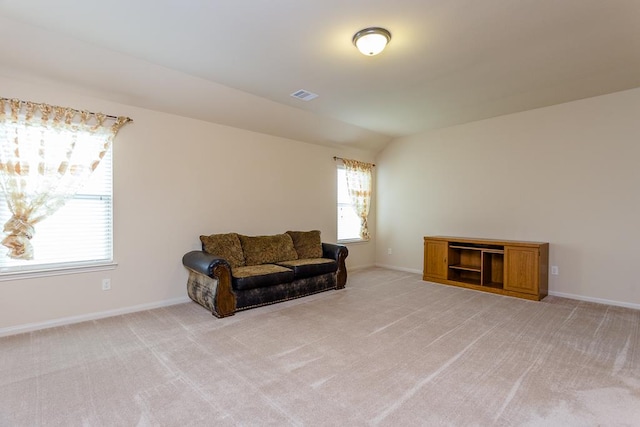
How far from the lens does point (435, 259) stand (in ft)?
16.9

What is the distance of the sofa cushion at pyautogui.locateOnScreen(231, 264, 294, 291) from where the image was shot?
11.5 feet

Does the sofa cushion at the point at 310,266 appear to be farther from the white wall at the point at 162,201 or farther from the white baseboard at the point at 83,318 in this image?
Answer: the white baseboard at the point at 83,318

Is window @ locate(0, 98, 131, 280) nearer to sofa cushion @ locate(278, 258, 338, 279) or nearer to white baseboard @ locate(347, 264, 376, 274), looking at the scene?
sofa cushion @ locate(278, 258, 338, 279)

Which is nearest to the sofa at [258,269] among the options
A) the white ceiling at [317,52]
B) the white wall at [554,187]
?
the white ceiling at [317,52]

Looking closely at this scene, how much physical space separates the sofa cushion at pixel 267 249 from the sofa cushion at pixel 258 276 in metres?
0.23

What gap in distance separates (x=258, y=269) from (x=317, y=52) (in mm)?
2576

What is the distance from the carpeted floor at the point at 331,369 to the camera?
1.78 meters

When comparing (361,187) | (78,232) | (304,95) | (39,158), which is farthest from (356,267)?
(39,158)

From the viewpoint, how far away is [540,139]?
175 inches

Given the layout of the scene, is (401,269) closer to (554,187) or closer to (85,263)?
(554,187)

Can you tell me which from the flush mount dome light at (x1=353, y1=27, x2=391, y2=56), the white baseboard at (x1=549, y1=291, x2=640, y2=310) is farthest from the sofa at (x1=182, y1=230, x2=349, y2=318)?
the white baseboard at (x1=549, y1=291, x2=640, y2=310)

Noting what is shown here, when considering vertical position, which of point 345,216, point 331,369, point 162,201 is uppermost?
point 162,201

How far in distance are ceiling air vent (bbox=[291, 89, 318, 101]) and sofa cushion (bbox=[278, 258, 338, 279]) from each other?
2.26 metres

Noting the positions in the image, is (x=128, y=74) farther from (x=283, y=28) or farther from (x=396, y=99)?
(x=396, y=99)
